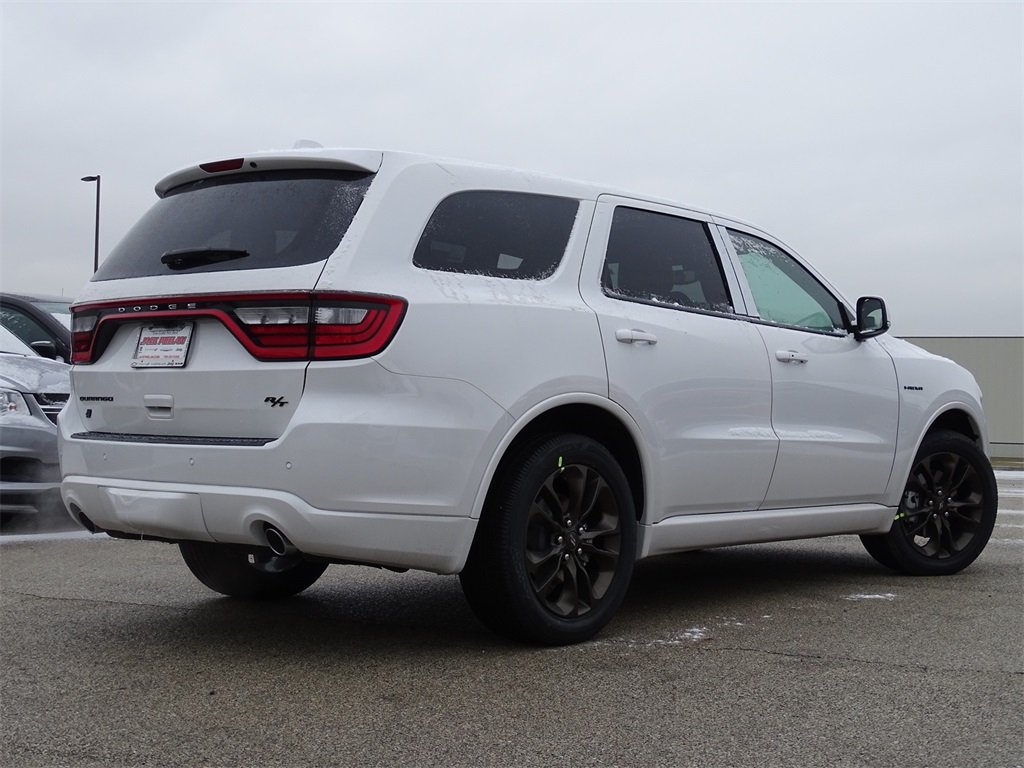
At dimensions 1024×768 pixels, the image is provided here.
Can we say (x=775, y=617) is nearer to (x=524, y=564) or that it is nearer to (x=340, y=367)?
(x=524, y=564)

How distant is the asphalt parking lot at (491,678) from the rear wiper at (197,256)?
54.4 inches

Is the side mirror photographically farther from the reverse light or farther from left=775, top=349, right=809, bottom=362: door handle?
the reverse light

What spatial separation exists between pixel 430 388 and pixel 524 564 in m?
0.74

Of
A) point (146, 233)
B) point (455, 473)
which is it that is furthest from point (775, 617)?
point (146, 233)

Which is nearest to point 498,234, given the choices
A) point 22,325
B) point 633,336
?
point 633,336

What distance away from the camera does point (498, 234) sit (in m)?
4.55

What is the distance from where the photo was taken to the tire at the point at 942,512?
6523 mm

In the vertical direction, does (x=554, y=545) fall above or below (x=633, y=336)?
below

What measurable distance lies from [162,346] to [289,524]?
0.85 meters

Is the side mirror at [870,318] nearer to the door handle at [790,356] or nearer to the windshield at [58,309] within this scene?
the door handle at [790,356]

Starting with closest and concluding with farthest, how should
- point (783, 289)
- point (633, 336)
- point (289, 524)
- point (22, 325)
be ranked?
point (289, 524)
point (633, 336)
point (783, 289)
point (22, 325)

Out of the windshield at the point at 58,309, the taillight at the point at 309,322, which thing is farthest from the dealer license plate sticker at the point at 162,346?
the windshield at the point at 58,309

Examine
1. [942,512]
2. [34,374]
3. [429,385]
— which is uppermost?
[429,385]

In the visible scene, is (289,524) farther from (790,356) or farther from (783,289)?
(783,289)
